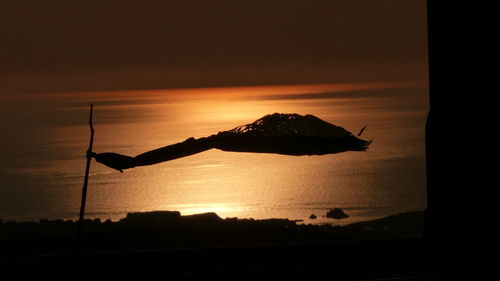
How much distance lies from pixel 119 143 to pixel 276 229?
78.4 m

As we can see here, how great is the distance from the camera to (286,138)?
630cm

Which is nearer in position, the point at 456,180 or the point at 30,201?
the point at 456,180

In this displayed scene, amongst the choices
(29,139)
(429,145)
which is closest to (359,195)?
(429,145)

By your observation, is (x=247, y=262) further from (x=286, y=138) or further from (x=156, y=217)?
(x=156, y=217)

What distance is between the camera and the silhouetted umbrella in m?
6.29

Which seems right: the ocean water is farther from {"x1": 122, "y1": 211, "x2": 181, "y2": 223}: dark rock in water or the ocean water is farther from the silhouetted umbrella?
the silhouetted umbrella

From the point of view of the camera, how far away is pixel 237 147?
6.32 meters

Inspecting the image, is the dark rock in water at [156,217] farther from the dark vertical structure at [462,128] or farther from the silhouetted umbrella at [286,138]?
the dark vertical structure at [462,128]

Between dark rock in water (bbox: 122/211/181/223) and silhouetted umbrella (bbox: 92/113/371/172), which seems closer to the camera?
silhouetted umbrella (bbox: 92/113/371/172)

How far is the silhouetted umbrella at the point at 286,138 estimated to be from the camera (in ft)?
20.6

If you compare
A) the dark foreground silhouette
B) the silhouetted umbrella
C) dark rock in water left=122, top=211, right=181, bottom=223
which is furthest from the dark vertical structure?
dark rock in water left=122, top=211, right=181, bottom=223

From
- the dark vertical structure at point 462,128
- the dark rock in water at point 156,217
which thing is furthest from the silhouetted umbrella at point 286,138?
the dark rock in water at point 156,217

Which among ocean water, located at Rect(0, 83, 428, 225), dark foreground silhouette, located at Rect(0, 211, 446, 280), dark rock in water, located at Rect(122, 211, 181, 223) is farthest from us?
ocean water, located at Rect(0, 83, 428, 225)

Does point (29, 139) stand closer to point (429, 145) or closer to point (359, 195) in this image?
point (359, 195)
